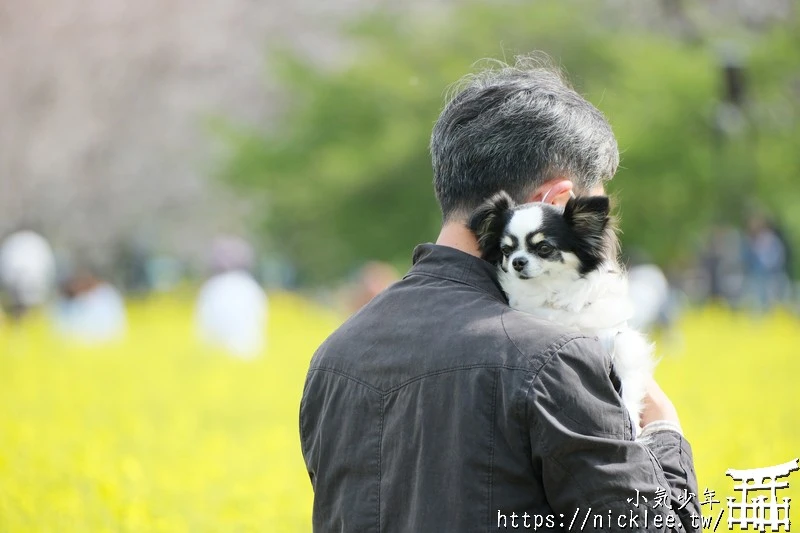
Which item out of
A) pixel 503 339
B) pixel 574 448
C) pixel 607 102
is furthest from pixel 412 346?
pixel 607 102

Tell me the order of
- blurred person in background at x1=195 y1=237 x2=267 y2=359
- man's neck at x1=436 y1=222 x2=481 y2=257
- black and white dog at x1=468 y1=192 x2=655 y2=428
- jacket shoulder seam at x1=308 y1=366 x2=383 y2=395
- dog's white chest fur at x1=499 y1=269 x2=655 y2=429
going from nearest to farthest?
jacket shoulder seam at x1=308 y1=366 x2=383 y2=395 → man's neck at x1=436 y1=222 x2=481 y2=257 → black and white dog at x1=468 y1=192 x2=655 y2=428 → dog's white chest fur at x1=499 y1=269 x2=655 y2=429 → blurred person in background at x1=195 y1=237 x2=267 y2=359

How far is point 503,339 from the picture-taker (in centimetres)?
169

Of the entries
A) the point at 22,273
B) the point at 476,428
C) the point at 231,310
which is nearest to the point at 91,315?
the point at 22,273

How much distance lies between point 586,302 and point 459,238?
2.46ft

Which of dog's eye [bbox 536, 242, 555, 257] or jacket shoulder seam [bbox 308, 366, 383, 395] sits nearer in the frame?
jacket shoulder seam [bbox 308, 366, 383, 395]

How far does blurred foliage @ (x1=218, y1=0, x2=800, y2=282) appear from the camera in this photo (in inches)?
779

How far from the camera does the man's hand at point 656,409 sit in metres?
1.99

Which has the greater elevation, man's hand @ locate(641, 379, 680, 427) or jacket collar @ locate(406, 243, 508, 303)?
jacket collar @ locate(406, 243, 508, 303)

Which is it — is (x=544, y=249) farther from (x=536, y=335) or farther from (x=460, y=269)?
(x=536, y=335)

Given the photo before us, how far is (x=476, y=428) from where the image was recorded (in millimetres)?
1668

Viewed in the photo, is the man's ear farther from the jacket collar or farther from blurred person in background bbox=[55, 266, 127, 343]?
blurred person in background bbox=[55, 266, 127, 343]

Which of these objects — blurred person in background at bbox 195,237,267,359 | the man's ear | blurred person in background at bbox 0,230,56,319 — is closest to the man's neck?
the man's ear

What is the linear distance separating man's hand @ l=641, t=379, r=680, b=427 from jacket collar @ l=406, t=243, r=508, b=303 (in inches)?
16.0

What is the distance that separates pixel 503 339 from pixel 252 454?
4.90 m
